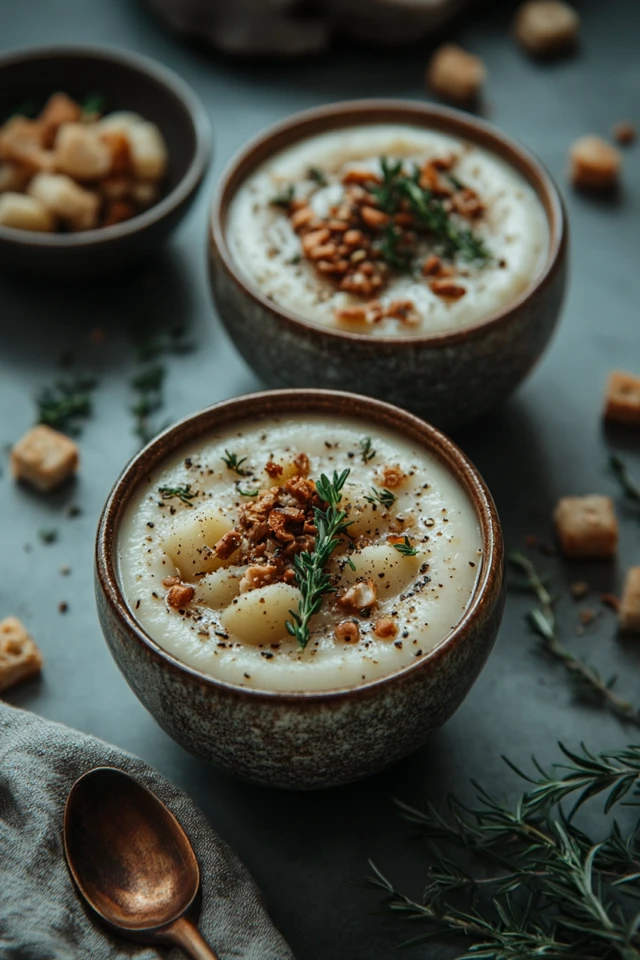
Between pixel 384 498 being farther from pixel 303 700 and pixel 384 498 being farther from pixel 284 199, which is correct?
pixel 284 199

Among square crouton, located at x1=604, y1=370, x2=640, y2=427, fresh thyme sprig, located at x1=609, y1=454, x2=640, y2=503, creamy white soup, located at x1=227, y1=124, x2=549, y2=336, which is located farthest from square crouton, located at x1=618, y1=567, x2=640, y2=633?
creamy white soup, located at x1=227, y1=124, x2=549, y2=336

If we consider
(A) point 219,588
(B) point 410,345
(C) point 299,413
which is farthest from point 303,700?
(B) point 410,345

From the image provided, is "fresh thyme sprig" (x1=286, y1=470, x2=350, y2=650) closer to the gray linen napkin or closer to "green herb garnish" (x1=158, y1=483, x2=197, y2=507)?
"green herb garnish" (x1=158, y1=483, x2=197, y2=507)

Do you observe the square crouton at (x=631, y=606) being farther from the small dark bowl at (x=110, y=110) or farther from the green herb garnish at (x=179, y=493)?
the small dark bowl at (x=110, y=110)

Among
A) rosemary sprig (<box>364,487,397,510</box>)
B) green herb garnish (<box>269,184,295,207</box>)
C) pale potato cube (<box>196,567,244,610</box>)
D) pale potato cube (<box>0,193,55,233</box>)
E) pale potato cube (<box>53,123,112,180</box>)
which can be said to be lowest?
pale potato cube (<box>0,193,55,233</box>)

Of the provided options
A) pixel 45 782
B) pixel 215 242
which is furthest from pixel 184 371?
pixel 45 782

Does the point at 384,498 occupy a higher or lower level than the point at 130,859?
higher

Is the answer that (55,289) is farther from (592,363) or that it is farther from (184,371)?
(592,363)
